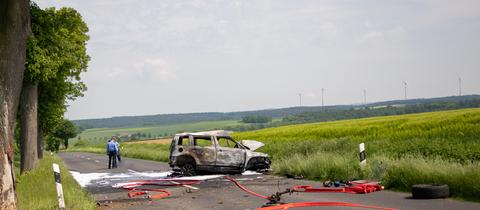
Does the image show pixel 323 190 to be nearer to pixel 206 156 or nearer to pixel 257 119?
pixel 206 156

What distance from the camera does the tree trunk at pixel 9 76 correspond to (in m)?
10.1

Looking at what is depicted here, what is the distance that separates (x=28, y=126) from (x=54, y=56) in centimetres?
409

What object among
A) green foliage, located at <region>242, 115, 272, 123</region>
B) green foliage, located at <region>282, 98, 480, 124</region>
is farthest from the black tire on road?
green foliage, located at <region>242, 115, 272, 123</region>

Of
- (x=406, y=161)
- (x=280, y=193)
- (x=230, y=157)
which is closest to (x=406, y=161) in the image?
(x=406, y=161)

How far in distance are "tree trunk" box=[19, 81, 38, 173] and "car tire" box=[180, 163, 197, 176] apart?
9.13 meters

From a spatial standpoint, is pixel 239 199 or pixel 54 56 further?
pixel 54 56

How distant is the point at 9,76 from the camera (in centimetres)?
1080

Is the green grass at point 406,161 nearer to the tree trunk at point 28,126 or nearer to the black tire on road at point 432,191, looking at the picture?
the black tire on road at point 432,191

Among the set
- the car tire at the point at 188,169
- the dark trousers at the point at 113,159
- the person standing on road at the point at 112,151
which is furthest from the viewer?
the person standing on road at the point at 112,151

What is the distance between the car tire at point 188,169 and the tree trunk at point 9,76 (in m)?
9.45

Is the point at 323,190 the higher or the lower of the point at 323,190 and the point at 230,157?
the lower

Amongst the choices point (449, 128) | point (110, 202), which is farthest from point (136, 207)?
point (449, 128)

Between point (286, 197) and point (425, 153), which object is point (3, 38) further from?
point (425, 153)

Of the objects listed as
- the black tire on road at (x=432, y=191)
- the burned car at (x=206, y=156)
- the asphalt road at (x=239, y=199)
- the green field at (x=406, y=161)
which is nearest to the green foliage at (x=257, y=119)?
the green field at (x=406, y=161)
